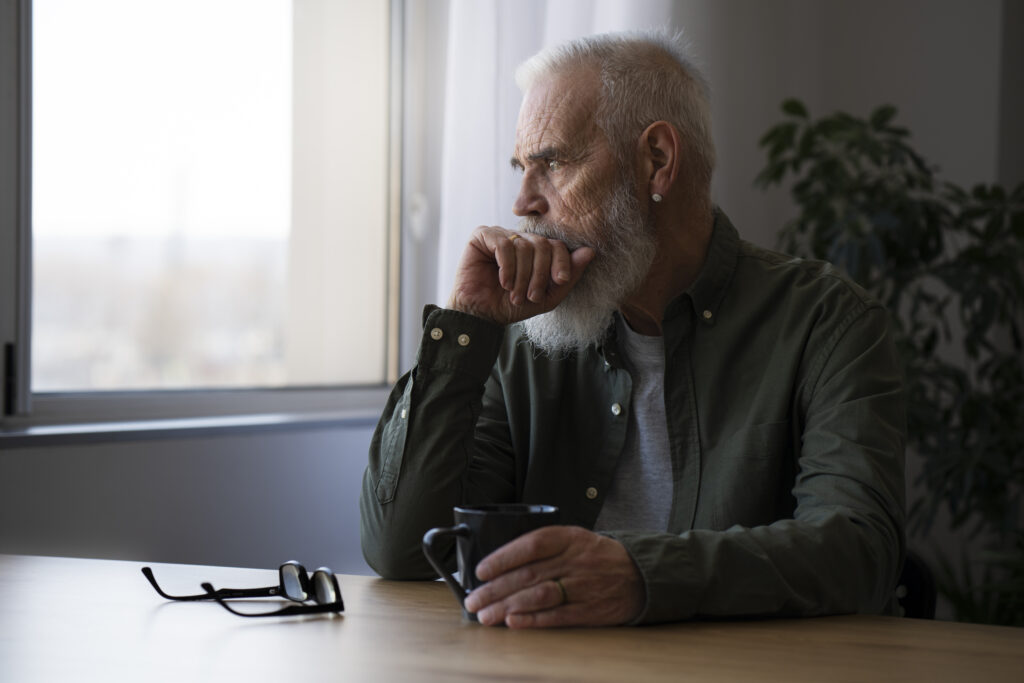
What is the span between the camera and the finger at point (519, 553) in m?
→ 0.98

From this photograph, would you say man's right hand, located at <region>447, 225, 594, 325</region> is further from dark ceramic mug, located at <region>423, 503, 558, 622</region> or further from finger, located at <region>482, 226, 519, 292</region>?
dark ceramic mug, located at <region>423, 503, 558, 622</region>

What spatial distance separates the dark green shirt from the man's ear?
109mm

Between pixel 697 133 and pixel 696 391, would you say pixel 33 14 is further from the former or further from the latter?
pixel 696 391

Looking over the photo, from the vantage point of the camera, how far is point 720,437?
146 centimetres

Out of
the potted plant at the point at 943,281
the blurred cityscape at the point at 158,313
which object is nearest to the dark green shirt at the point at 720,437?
the blurred cityscape at the point at 158,313

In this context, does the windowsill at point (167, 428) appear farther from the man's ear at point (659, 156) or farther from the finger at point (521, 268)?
the man's ear at point (659, 156)

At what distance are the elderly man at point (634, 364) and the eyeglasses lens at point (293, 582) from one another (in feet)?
0.64

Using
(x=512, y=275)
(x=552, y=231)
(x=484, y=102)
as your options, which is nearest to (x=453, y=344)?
(x=512, y=275)

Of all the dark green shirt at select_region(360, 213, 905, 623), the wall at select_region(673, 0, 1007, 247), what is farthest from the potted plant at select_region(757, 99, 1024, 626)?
the dark green shirt at select_region(360, 213, 905, 623)

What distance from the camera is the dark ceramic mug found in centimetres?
98

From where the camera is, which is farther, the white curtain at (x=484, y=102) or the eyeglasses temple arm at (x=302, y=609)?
the white curtain at (x=484, y=102)

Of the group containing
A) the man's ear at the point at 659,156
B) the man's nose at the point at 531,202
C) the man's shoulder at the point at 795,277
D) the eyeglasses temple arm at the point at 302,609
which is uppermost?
the man's ear at the point at 659,156

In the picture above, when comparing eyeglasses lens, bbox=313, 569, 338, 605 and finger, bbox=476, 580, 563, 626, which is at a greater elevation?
finger, bbox=476, 580, 563, 626

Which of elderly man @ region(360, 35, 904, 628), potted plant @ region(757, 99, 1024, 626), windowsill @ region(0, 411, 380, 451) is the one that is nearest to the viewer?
elderly man @ region(360, 35, 904, 628)
